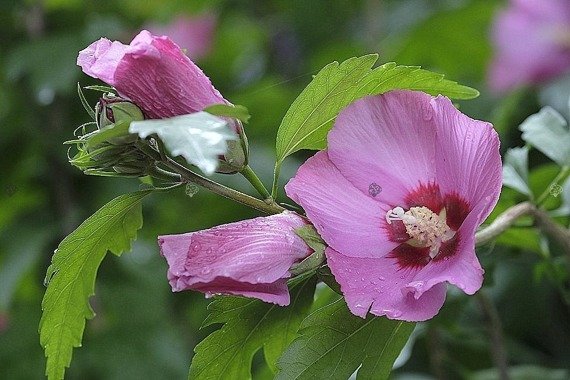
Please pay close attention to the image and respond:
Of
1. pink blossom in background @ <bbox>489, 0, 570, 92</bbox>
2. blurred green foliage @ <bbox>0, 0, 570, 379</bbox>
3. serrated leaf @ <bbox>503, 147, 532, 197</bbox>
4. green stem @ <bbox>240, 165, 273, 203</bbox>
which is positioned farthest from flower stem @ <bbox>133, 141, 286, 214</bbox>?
pink blossom in background @ <bbox>489, 0, 570, 92</bbox>

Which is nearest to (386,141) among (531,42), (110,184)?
(110,184)

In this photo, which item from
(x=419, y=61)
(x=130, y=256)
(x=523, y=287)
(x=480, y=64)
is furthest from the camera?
(x=480, y=64)

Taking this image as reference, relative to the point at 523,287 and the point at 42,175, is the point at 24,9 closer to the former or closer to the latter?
the point at 42,175

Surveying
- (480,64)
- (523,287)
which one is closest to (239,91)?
(480,64)

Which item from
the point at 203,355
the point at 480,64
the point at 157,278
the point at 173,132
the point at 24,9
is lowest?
the point at 157,278

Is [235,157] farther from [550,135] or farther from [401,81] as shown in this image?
[550,135]

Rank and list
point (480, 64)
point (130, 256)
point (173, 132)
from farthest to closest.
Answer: point (480, 64)
point (130, 256)
point (173, 132)

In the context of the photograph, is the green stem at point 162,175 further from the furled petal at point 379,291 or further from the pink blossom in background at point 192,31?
the pink blossom in background at point 192,31

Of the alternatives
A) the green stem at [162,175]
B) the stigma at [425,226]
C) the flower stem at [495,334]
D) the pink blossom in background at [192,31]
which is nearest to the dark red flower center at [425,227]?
the stigma at [425,226]
